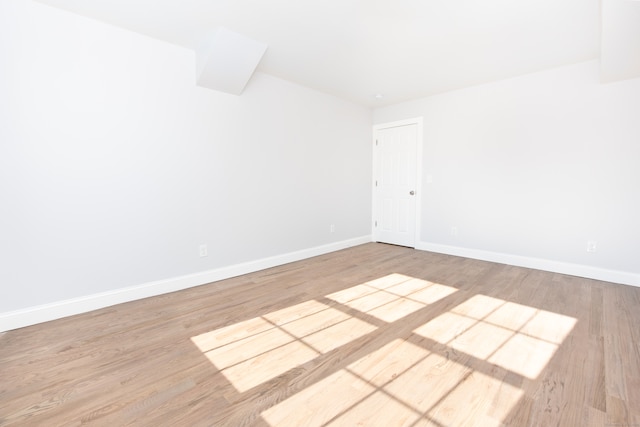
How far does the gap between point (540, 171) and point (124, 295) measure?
Answer: 15.7 feet

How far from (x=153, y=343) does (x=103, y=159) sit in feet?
5.46

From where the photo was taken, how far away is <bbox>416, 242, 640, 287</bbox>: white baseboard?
3.04m

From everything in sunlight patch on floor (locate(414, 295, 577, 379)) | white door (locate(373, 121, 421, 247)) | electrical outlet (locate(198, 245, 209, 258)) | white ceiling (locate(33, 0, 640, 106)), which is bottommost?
sunlight patch on floor (locate(414, 295, 577, 379))

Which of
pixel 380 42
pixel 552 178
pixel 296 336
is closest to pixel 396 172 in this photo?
pixel 552 178

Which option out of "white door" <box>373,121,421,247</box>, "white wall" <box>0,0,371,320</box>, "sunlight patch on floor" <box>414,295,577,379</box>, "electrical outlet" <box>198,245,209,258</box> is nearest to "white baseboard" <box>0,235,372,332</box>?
"white wall" <box>0,0,371,320</box>

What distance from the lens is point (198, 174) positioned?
3.06 metres

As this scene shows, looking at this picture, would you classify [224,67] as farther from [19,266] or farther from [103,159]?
[19,266]

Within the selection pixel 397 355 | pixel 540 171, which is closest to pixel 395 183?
pixel 540 171

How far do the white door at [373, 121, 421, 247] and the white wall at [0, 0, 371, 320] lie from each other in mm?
1849

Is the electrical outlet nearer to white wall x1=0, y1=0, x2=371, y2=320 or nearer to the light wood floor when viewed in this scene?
white wall x1=0, y1=0, x2=371, y2=320

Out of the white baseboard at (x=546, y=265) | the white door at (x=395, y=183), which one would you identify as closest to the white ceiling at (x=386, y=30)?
the white door at (x=395, y=183)

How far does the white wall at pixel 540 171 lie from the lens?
3.03 meters

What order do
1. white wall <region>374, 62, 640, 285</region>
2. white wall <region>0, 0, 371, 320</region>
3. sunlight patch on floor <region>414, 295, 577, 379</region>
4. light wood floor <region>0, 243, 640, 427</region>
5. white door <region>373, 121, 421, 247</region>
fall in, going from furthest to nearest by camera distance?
1. white door <region>373, 121, 421, 247</region>
2. white wall <region>374, 62, 640, 285</region>
3. white wall <region>0, 0, 371, 320</region>
4. sunlight patch on floor <region>414, 295, 577, 379</region>
5. light wood floor <region>0, 243, 640, 427</region>

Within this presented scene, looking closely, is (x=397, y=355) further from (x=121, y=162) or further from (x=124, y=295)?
(x=121, y=162)
